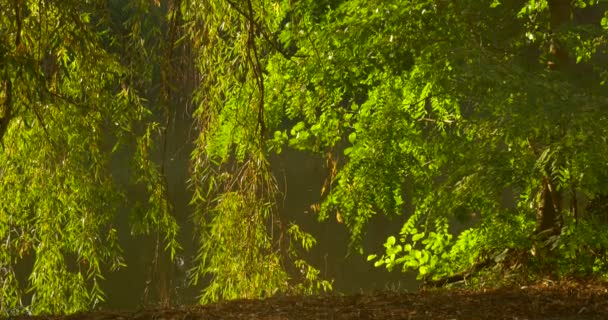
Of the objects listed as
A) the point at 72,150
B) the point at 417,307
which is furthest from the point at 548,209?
the point at 72,150

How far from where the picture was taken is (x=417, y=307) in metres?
4.17

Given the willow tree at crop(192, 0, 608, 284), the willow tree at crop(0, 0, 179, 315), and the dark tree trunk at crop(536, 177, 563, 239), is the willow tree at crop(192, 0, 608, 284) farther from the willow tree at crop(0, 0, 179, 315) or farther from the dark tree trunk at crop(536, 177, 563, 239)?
the willow tree at crop(0, 0, 179, 315)

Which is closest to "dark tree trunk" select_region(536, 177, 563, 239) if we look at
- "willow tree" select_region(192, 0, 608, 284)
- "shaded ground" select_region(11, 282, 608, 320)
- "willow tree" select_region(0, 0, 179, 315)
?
"willow tree" select_region(192, 0, 608, 284)

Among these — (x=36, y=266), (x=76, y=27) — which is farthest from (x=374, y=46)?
(x=36, y=266)

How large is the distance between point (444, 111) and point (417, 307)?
2012mm

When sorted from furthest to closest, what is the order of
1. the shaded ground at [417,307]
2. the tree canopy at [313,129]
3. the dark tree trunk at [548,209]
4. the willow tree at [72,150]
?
the dark tree trunk at [548,209] → the tree canopy at [313,129] → the willow tree at [72,150] → the shaded ground at [417,307]

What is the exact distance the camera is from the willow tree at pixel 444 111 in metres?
4.51

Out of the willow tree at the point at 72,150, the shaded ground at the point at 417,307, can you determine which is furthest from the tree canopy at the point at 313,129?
the shaded ground at the point at 417,307

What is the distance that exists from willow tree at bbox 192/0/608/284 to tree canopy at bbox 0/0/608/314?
0.01m

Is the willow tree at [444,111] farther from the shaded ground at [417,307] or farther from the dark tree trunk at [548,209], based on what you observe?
the shaded ground at [417,307]

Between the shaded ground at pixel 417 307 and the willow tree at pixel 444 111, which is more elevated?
the willow tree at pixel 444 111

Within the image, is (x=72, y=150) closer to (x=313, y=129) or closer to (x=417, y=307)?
(x=313, y=129)

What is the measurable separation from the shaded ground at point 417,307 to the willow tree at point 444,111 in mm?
522

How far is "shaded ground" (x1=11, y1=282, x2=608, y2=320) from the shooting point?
3.99 m
